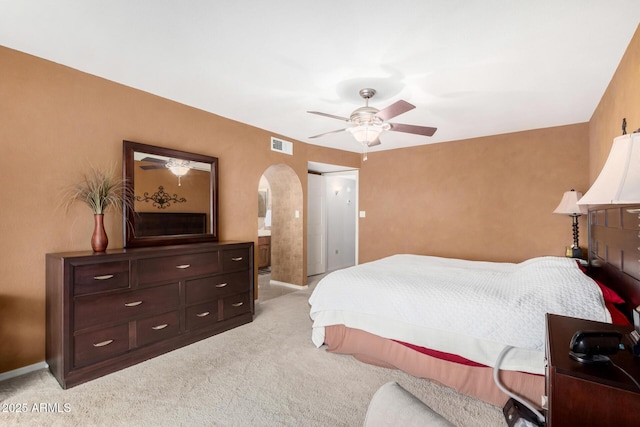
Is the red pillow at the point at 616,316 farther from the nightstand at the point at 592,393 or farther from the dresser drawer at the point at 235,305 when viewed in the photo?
the dresser drawer at the point at 235,305

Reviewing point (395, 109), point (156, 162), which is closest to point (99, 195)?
point (156, 162)

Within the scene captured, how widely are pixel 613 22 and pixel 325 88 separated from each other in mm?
2008

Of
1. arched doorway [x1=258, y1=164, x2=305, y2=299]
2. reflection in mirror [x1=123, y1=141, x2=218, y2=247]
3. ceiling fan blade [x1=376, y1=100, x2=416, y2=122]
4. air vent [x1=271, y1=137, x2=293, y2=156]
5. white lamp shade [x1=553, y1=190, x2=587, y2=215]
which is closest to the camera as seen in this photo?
ceiling fan blade [x1=376, y1=100, x2=416, y2=122]

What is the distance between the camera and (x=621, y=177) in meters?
0.94

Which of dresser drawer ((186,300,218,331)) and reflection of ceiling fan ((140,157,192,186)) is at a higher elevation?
reflection of ceiling fan ((140,157,192,186))

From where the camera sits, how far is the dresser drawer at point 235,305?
3.22m

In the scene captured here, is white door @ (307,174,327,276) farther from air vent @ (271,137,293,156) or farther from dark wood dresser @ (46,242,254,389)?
dark wood dresser @ (46,242,254,389)

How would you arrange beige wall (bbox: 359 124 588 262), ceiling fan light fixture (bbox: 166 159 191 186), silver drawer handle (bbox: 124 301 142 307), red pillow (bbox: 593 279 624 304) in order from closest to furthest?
red pillow (bbox: 593 279 624 304)
silver drawer handle (bbox: 124 301 142 307)
ceiling fan light fixture (bbox: 166 159 191 186)
beige wall (bbox: 359 124 588 262)

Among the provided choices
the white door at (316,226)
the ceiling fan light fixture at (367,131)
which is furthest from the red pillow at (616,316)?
the white door at (316,226)

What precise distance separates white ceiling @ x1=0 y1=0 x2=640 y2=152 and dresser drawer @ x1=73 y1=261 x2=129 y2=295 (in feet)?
5.41

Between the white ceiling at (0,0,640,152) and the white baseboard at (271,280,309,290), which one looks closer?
the white ceiling at (0,0,640,152)

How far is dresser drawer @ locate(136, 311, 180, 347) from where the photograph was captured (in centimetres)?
253

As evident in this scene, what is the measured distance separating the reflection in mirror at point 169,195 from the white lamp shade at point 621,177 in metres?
3.29

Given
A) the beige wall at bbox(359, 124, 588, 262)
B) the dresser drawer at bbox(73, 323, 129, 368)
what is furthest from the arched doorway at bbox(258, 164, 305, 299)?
the dresser drawer at bbox(73, 323, 129, 368)
